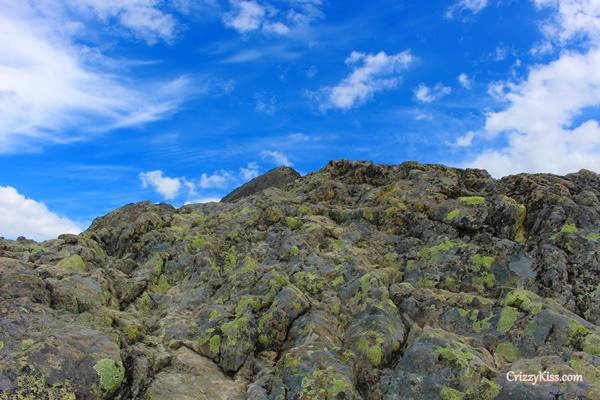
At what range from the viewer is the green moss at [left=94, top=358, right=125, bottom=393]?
16500mm

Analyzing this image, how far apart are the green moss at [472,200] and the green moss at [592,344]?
1120 cm

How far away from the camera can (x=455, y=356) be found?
17438 millimetres

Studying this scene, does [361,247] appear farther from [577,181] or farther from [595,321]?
[577,181]

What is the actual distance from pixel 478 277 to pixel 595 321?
16.9 ft

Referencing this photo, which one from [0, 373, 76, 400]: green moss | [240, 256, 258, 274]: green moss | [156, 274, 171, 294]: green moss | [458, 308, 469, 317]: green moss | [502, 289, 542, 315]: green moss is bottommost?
[0, 373, 76, 400]: green moss

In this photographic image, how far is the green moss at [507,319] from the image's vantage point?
64.7ft

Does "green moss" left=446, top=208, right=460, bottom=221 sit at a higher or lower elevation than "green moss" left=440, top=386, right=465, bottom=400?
higher

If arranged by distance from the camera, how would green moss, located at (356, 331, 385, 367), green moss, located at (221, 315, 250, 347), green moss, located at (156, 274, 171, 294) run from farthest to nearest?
green moss, located at (156, 274, 171, 294) → green moss, located at (221, 315, 250, 347) → green moss, located at (356, 331, 385, 367)

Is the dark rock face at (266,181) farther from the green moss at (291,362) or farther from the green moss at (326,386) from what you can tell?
the green moss at (326,386)

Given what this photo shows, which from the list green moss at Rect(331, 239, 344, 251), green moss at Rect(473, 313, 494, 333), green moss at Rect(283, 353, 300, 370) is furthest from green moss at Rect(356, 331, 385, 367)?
green moss at Rect(331, 239, 344, 251)

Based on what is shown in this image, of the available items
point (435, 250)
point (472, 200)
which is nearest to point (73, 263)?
point (435, 250)

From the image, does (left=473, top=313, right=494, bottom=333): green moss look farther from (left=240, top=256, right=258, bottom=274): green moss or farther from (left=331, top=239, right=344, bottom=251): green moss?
(left=240, top=256, right=258, bottom=274): green moss

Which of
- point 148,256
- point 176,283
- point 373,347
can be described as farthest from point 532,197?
point 148,256

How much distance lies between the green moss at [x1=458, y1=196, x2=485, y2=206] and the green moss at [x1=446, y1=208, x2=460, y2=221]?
102cm
